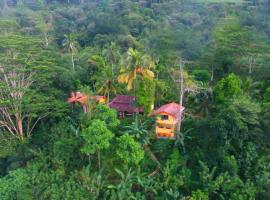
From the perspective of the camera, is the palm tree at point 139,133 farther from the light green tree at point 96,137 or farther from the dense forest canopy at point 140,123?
the light green tree at point 96,137

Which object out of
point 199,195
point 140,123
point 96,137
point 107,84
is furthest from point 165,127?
point 107,84

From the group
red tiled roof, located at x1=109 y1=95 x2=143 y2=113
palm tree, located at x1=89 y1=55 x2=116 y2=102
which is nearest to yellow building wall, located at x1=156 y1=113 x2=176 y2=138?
red tiled roof, located at x1=109 y1=95 x2=143 y2=113

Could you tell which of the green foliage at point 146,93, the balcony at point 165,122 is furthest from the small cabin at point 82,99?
the balcony at point 165,122

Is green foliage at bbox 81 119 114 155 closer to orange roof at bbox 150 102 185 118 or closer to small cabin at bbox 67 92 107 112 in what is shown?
orange roof at bbox 150 102 185 118

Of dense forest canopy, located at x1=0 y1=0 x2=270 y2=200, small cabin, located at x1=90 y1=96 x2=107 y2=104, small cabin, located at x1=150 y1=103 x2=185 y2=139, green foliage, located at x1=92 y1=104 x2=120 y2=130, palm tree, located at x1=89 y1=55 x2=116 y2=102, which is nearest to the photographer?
dense forest canopy, located at x1=0 y1=0 x2=270 y2=200

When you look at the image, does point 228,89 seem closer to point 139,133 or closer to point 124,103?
point 139,133

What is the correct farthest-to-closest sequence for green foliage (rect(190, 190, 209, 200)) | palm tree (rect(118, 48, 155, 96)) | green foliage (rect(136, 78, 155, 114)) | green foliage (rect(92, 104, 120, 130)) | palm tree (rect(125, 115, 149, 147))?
1. palm tree (rect(118, 48, 155, 96))
2. green foliage (rect(136, 78, 155, 114))
3. palm tree (rect(125, 115, 149, 147))
4. green foliage (rect(92, 104, 120, 130))
5. green foliage (rect(190, 190, 209, 200))
